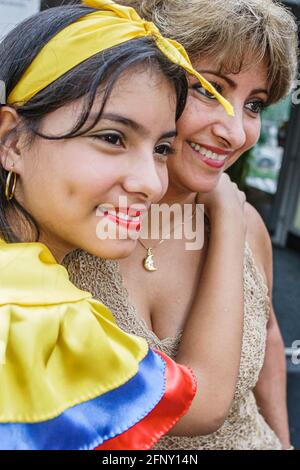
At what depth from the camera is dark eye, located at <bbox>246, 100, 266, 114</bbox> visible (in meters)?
1.23

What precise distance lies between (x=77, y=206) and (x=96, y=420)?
32cm

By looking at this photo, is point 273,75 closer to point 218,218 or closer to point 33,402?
point 218,218

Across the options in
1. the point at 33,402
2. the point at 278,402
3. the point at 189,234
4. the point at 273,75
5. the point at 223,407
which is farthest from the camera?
the point at 278,402

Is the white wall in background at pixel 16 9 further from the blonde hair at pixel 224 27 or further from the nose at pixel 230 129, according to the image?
the nose at pixel 230 129

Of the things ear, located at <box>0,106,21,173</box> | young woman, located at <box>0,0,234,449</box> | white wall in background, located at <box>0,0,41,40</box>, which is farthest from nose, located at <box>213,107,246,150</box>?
white wall in background, located at <box>0,0,41,40</box>

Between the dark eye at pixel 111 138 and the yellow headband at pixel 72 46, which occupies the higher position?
the yellow headband at pixel 72 46

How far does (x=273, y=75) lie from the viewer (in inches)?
48.1

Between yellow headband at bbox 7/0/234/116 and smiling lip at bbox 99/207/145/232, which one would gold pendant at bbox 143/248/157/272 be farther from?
yellow headband at bbox 7/0/234/116

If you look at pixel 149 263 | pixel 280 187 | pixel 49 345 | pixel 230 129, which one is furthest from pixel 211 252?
pixel 280 187

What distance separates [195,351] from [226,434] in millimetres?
326

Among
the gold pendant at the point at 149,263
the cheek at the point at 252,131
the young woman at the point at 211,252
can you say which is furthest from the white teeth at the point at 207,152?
the gold pendant at the point at 149,263

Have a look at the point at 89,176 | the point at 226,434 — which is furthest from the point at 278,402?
the point at 89,176

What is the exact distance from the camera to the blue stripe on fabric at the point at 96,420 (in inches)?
26.0

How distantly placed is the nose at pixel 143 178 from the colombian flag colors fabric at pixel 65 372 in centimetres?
17
